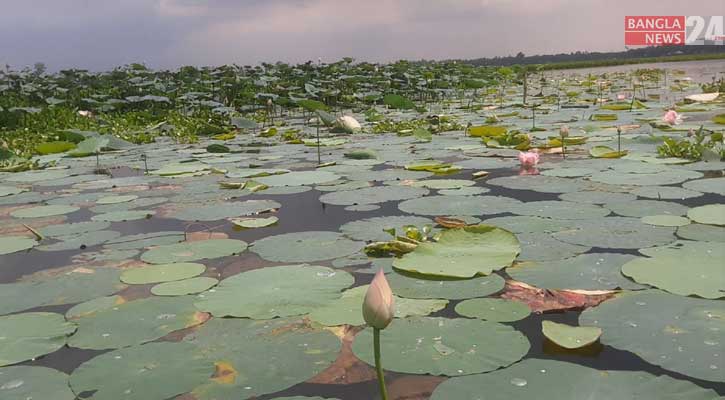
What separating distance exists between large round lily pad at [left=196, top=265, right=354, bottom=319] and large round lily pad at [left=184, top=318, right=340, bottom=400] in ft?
0.17

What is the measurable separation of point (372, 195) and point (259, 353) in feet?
5.67

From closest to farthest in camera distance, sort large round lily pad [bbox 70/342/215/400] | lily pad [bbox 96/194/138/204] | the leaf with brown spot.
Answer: large round lily pad [bbox 70/342/215/400], the leaf with brown spot, lily pad [bbox 96/194/138/204]

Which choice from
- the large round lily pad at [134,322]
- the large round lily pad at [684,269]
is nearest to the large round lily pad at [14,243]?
the large round lily pad at [134,322]

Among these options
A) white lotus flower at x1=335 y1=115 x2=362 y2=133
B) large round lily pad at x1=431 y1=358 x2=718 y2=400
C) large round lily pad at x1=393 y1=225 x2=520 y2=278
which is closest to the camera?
large round lily pad at x1=431 y1=358 x2=718 y2=400

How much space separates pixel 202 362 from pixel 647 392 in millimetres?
920

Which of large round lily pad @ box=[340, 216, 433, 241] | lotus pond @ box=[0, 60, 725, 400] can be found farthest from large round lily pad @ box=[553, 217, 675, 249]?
large round lily pad @ box=[340, 216, 433, 241]

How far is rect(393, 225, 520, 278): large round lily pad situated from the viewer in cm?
183

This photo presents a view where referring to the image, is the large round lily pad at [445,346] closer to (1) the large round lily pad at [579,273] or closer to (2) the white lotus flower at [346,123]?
(1) the large round lily pad at [579,273]

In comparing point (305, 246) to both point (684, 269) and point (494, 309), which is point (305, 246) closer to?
point (494, 309)

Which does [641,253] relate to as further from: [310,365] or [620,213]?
[310,365]

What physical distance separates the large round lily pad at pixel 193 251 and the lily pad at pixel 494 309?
98cm

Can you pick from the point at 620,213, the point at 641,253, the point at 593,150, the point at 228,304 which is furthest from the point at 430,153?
the point at 228,304

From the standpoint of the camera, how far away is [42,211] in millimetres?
3027

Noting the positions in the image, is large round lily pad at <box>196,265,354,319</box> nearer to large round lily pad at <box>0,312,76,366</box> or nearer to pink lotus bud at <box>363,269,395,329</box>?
large round lily pad at <box>0,312,76,366</box>
